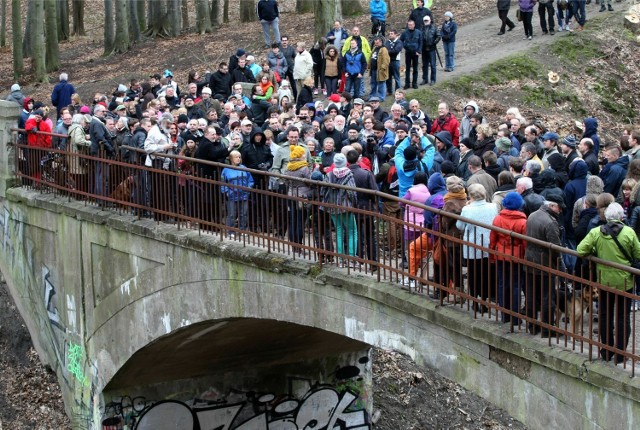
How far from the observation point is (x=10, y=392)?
20.7 m

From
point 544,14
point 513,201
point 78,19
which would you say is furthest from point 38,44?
point 513,201

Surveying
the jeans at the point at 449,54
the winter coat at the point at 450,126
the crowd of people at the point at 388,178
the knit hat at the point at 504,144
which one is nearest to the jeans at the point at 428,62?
the jeans at the point at 449,54

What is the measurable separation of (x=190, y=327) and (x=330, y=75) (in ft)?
26.8

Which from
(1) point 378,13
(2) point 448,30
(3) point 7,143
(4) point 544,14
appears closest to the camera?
(3) point 7,143

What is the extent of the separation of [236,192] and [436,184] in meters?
3.15

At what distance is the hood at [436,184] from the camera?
12.9m

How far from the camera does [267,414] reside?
68.8 feet

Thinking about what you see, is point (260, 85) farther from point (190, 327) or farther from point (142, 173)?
point (190, 327)

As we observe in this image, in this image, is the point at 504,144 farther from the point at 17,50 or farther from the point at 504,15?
the point at 17,50

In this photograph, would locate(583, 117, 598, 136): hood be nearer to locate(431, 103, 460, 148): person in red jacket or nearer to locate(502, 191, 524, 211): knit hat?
locate(431, 103, 460, 148): person in red jacket

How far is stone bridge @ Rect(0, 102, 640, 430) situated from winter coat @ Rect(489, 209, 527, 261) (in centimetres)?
77

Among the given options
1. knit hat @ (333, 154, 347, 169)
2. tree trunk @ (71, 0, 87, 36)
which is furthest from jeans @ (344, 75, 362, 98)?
tree trunk @ (71, 0, 87, 36)

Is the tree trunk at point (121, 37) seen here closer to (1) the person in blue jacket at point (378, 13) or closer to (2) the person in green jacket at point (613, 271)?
(1) the person in blue jacket at point (378, 13)

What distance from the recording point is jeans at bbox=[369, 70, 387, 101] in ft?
75.7
